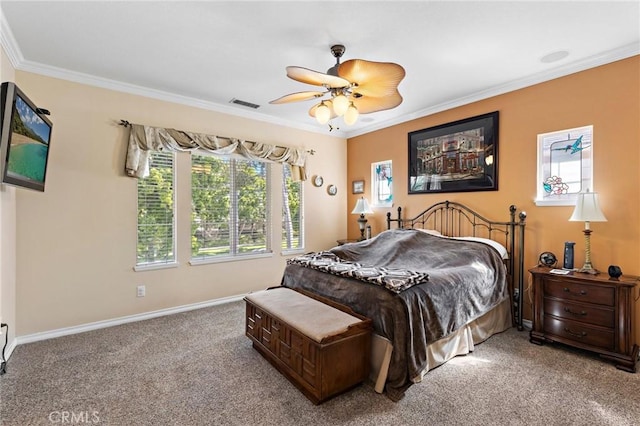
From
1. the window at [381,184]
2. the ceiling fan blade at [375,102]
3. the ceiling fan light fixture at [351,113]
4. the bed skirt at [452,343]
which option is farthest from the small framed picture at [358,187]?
the ceiling fan light fixture at [351,113]

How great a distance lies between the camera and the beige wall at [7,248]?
8.39 feet

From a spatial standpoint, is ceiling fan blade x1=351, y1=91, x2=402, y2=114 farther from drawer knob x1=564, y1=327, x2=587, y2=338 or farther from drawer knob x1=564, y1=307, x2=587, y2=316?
drawer knob x1=564, y1=327, x2=587, y2=338

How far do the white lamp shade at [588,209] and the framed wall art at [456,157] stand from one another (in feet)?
3.14

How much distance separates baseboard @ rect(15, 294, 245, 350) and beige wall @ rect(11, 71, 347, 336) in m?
0.05

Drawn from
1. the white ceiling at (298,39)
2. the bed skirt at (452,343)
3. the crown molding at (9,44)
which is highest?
the white ceiling at (298,39)

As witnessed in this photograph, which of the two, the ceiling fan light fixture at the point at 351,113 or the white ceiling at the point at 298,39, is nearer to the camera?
the white ceiling at the point at 298,39

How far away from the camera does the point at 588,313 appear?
264cm

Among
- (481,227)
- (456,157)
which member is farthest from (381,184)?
(481,227)

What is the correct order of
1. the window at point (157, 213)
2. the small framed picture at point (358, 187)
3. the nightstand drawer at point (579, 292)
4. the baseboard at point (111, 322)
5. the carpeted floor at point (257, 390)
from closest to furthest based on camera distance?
the carpeted floor at point (257, 390) < the nightstand drawer at point (579, 292) < the baseboard at point (111, 322) < the window at point (157, 213) < the small framed picture at point (358, 187)

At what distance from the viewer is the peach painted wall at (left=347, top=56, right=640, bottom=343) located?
2721 millimetres

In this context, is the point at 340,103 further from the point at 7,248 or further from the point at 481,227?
the point at 7,248

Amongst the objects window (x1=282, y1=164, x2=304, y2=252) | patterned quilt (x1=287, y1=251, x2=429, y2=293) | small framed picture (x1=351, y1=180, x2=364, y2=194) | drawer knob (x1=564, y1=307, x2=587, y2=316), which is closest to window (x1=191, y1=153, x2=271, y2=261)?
window (x1=282, y1=164, x2=304, y2=252)

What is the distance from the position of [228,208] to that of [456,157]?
3.15 metres

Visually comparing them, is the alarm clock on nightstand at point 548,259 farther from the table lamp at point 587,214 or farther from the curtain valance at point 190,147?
the curtain valance at point 190,147
